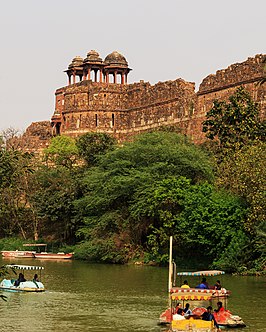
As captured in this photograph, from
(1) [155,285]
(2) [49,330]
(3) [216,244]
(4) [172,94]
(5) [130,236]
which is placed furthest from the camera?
(4) [172,94]

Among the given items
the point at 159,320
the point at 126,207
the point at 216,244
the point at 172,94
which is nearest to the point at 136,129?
the point at 172,94

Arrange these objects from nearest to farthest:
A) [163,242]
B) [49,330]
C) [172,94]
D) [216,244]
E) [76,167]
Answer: [49,330], [216,244], [163,242], [76,167], [172,94]

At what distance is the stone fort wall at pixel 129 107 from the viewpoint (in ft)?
178

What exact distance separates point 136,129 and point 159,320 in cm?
3827

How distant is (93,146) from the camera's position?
167 ft

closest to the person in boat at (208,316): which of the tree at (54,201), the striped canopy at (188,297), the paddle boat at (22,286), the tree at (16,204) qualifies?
the striped canopy at (188,297)

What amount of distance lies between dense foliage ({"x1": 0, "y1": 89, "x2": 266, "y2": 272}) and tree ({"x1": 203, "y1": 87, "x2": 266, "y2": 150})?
46mm

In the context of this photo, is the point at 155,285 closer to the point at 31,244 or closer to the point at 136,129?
the point at 31,244

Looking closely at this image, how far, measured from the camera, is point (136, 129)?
61.2 metres

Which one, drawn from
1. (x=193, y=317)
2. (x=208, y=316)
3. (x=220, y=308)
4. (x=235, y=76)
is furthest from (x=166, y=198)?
(x=208, y=316)

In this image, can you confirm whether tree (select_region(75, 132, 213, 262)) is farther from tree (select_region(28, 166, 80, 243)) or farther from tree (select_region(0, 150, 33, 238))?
tree (select_region(0, 150, 33, 238))

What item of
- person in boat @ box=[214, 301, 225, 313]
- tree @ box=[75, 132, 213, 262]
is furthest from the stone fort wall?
person in boat @ box=[214, 301, 225, 313]

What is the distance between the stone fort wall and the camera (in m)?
54.3

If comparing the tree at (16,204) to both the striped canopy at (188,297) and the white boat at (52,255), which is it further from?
the striped canopy at (188,297)
